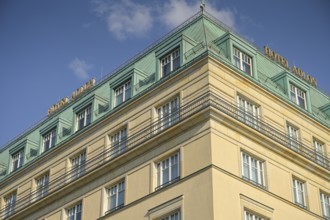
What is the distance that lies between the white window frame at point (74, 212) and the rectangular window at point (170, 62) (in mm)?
11679

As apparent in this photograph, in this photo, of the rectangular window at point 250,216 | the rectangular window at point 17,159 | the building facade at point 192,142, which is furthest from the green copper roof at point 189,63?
the rectangular window at point 250,216

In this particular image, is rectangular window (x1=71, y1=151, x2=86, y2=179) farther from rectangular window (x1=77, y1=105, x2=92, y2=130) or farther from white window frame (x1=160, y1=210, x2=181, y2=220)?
white window frame (x1=160, y1=210, x2=181, y2=220)

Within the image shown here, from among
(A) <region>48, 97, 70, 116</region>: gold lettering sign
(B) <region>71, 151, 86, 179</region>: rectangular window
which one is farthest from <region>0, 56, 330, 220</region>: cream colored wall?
(A) <region>48, 97, 70, 116</region>: gold lettering sign

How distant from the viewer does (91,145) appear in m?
50.2

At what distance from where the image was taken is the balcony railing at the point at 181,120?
4194 centimetres

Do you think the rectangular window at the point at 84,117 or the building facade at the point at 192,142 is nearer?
the building facade at the point at 192,142

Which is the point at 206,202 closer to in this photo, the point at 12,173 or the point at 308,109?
the point at 308,109

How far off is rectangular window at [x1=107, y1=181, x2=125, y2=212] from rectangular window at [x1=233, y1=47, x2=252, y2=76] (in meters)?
11.5

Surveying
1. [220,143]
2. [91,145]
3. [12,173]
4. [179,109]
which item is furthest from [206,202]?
[12,173]

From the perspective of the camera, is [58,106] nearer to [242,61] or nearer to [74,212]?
[74,212]

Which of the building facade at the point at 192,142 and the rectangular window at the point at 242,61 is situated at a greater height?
the rectangular window at the point at 242,61

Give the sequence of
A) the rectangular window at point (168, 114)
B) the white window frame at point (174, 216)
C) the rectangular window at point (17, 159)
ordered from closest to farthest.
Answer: the white window frame at point (174, 216), the rectangular window at point (168, 114), the rectangular window at point (17, 159)

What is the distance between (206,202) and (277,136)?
9.65m

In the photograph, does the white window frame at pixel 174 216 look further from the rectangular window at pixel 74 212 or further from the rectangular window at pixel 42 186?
the rectangular window at pixel 42 186
